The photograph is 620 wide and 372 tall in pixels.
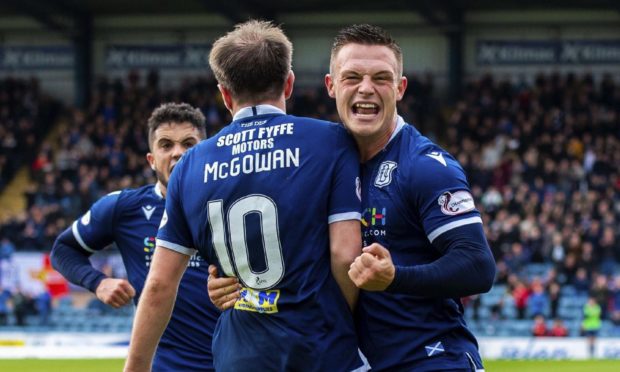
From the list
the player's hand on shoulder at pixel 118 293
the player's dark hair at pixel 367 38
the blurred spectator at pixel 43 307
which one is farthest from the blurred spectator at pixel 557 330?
the player's dark hair at pixel 367 38

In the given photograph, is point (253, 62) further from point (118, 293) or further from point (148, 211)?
point (148, 211)

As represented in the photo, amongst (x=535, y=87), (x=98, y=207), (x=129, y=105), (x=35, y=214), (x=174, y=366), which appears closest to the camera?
(x=174, y=366)

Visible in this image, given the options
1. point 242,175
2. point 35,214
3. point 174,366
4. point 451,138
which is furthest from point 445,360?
point 451,138

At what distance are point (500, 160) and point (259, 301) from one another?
21302mm

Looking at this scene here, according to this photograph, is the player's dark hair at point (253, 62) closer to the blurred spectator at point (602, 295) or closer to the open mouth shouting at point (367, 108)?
the open mouth shouting at point (367, 108)

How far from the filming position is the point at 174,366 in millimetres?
5852

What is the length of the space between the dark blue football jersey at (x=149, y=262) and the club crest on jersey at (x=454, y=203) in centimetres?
240

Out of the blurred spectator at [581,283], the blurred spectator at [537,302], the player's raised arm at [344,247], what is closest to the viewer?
the player's raised arm at [344,247]

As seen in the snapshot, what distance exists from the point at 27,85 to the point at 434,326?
28.3 metres

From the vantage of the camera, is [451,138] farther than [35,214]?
Yes

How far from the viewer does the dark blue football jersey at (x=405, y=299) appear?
3.88m

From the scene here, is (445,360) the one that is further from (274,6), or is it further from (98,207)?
(274,6)

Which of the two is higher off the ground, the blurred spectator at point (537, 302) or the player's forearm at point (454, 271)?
the player's forearm at point (454, 271)

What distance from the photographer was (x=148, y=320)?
4.04 m
